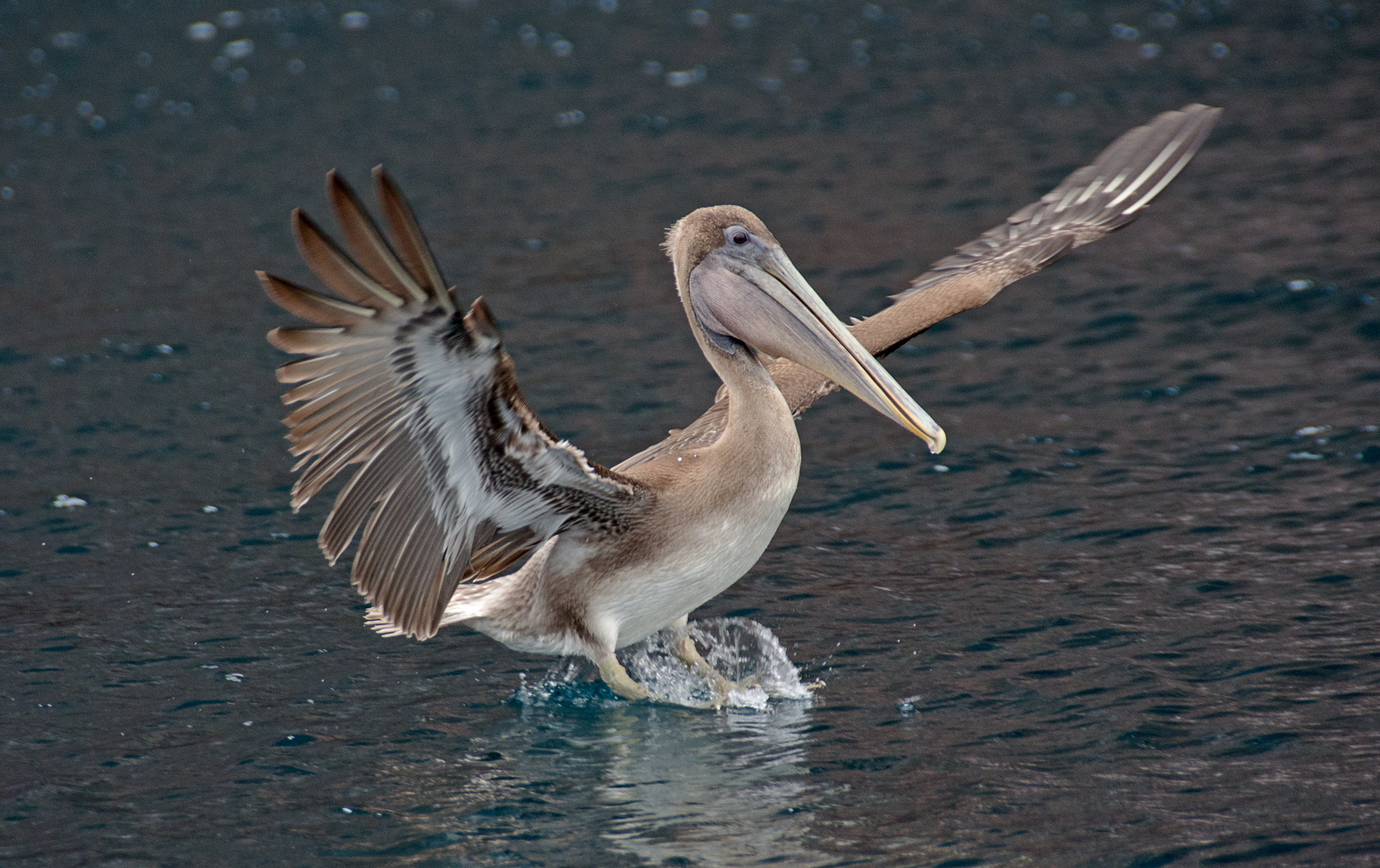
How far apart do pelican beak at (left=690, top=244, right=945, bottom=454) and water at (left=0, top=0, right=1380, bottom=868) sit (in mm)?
1178

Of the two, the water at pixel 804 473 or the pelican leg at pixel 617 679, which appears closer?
the water at pixel 804 473

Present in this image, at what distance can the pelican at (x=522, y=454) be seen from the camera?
13.6ft

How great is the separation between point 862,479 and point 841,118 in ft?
22.9

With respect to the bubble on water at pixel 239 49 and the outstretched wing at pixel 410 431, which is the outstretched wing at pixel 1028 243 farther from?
the bubble on water at pixel 239 49

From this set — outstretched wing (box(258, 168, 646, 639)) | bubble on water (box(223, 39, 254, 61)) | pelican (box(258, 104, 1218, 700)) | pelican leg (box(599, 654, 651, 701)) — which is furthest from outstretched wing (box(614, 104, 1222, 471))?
bubble on water (box(223, 39, 254, 61))

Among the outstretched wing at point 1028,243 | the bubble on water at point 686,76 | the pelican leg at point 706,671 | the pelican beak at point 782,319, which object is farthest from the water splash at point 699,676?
the bubble on water at point 686,76

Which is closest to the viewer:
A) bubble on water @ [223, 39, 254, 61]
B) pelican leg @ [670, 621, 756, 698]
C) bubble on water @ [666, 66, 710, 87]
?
pelican leg @ [670, 621, 756, 698]

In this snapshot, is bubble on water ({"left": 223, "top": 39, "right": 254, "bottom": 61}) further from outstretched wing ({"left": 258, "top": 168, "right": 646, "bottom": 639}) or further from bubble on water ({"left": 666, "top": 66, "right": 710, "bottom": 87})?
outstretched wing ({"left": 258, "top": 168, "right": 646, "bottom": 639})

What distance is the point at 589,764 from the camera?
202 inches

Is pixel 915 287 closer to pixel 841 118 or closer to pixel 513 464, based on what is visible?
pixel 513 464

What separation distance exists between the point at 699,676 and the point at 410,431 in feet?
5.82

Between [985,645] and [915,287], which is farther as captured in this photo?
[915,287]

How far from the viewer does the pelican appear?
163 inches

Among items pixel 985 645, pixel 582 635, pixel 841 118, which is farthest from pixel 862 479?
pixel 841 118
